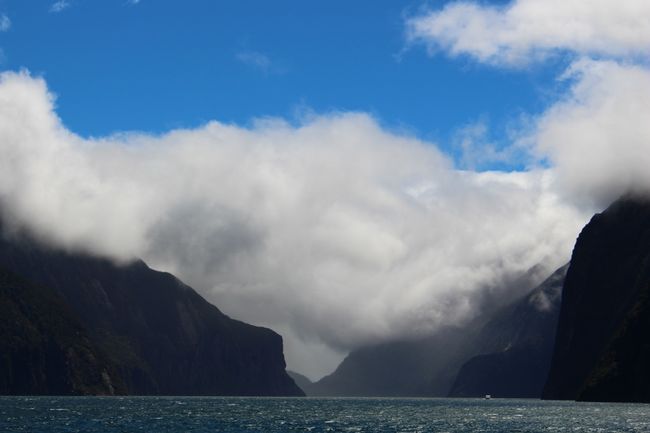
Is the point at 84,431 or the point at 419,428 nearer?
the point at 84,431

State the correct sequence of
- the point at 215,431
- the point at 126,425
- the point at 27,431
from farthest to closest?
the point at 126,425
the point at 215,431
the point at 27,431

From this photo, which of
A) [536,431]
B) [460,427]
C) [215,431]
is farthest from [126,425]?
[536,431]

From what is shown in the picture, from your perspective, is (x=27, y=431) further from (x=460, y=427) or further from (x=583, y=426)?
(x=583, y=426)

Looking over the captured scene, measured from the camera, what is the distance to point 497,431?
417ft

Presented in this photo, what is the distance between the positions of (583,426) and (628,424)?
24.7ft

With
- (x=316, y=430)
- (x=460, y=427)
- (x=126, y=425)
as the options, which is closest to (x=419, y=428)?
(x=460, y=427)

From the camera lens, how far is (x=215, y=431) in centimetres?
12356

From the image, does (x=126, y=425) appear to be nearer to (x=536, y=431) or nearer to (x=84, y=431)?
(x=84, y=431)

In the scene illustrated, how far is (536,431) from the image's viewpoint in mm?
125625

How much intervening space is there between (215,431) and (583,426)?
194ft

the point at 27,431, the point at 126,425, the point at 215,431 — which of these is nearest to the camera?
the point at 27,431

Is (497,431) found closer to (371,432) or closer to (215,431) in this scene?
(371,432)

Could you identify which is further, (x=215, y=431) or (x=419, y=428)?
(x=419, y=428)

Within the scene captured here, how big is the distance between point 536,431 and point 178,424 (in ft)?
191
